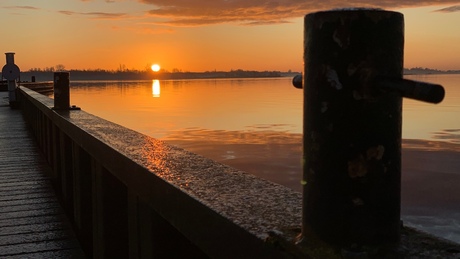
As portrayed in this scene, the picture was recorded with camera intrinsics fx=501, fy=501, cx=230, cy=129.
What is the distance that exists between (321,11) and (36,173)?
6.79 meters

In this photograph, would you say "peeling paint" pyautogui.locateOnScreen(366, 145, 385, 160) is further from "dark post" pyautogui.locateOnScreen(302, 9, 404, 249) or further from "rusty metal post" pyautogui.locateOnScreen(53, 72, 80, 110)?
"rusty metal post" pyautogui.locateOnScreen(53, 72, 80, 110)

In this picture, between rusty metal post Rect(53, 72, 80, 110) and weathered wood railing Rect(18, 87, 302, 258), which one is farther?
rusty metal post Rect(53, 72, 80, 110)

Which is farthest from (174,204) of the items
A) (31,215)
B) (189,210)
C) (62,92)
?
(62,92)

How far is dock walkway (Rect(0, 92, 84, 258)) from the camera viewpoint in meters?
3.98

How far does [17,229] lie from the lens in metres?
4.46

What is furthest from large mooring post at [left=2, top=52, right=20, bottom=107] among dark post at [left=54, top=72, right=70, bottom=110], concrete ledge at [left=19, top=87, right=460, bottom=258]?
concrete ledge at [left=19, top=87, right=460, bottom=258]

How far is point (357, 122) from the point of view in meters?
1.07

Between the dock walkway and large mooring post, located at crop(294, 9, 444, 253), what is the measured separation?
10.6 feet

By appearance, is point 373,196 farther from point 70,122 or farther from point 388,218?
point 70,122

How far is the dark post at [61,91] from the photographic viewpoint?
626 cm

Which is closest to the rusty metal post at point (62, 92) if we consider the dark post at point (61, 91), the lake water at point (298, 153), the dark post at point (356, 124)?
the dark post at point (61, 91)

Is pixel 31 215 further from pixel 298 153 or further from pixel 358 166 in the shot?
pixel 298 153

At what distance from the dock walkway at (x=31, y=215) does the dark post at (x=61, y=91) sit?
3.37 feet

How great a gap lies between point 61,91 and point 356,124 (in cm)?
597
